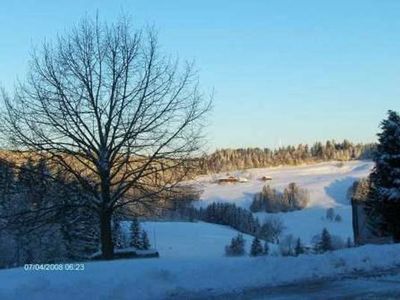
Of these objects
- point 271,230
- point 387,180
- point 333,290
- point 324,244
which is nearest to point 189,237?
point 271,230

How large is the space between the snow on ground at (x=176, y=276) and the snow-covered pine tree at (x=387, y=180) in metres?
16.6

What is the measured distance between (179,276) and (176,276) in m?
0.07

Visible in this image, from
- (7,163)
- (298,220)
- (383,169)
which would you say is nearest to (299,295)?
(7,163)

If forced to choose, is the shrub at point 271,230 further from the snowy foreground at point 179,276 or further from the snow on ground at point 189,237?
the snowy foreground at point 179,276

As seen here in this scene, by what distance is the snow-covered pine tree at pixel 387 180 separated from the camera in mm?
31141

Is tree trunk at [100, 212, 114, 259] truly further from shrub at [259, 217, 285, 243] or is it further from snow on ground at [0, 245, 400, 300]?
shrub at [259, 217, 285, 243]

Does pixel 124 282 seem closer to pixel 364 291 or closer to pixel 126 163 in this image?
pixel 364 291

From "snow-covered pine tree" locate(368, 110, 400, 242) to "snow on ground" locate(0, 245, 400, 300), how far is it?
54.3ft

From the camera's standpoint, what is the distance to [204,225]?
13662cm

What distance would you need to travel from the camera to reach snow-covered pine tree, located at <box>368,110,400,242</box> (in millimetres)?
31141

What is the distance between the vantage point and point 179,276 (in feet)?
40.7

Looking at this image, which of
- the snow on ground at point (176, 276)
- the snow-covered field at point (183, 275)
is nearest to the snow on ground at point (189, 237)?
the snow-covered field at point (183, 275)

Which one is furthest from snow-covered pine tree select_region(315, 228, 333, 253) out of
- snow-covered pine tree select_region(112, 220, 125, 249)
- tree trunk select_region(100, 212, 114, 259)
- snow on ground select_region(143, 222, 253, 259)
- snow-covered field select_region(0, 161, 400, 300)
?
snow on ground select_region(143, 222, 253, 259)

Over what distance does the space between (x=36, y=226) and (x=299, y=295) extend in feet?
43.7
